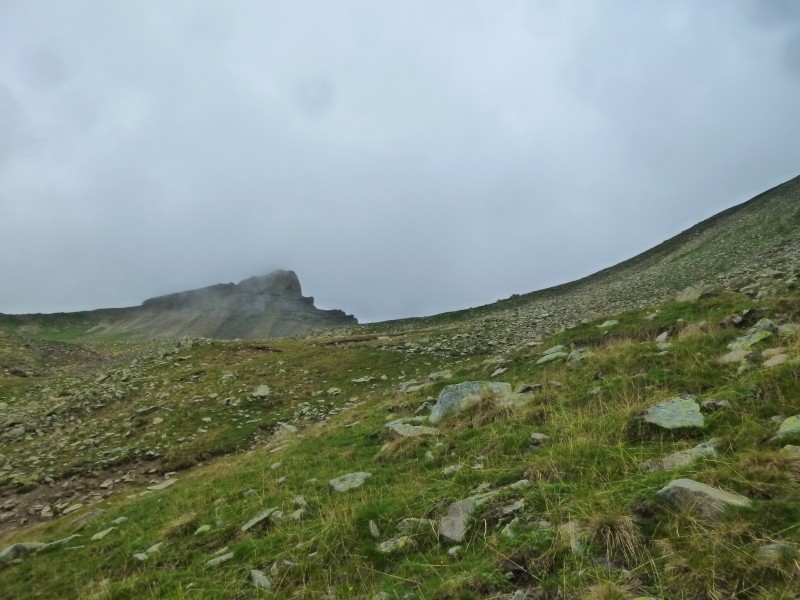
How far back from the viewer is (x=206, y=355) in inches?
1344

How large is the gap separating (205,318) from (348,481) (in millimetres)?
124526

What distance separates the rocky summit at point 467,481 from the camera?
4539 mm

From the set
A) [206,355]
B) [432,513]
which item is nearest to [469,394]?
[432,513]

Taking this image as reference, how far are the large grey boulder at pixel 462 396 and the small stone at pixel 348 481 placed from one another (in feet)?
9.98

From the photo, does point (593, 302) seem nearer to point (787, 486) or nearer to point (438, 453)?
point (438, 453)

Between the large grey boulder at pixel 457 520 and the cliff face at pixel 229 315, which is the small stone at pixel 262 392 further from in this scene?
the cliff face at pixel 229 315

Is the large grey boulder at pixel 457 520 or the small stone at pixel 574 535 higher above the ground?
the small stone at pixel 574 535

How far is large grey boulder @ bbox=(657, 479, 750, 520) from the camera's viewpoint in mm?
4543

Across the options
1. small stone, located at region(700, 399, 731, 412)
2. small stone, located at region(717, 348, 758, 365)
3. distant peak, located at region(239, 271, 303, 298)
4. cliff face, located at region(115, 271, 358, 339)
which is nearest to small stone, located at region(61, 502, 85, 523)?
small stone, located at region(700, 399, 731, 412)

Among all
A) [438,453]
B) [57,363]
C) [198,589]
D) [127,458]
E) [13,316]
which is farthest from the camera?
[13,316]

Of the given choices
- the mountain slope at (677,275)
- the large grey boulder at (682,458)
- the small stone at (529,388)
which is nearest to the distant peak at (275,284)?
the mountain slope at (677,275)

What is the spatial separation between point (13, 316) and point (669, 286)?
128598mm

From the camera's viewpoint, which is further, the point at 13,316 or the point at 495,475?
the point at 13,316

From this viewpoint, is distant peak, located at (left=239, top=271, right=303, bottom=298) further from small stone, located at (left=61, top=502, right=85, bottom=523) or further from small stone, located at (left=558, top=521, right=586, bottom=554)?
small stone, located at (left=558, top=521, right=586, bottom=554)
